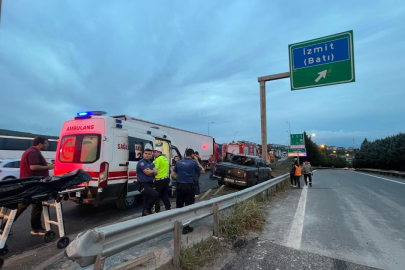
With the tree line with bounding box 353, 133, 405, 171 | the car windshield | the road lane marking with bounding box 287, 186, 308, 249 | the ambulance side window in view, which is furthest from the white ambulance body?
the tree line with bounding box 353, 133, 405, 171

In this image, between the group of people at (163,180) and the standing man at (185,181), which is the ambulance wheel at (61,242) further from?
the standing man at (185,181)

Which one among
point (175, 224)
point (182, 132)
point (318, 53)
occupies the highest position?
point (318, 53)

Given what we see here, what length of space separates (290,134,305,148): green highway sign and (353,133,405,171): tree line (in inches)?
700

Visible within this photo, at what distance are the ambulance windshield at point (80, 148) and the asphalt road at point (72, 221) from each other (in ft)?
4.11

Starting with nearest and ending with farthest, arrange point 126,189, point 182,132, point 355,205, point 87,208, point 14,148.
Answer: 1. point 126,189
2. point 87,208
3. point 355,205
4. point 14,148
5. point 182,132

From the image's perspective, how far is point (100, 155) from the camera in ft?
18.9

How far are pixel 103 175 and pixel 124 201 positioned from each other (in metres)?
1.20

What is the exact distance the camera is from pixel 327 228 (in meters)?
5.25

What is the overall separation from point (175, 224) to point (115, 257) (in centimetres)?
103

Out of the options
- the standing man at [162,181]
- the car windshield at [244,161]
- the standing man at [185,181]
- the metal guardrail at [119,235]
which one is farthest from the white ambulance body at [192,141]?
the metal guardrail at [119,235]

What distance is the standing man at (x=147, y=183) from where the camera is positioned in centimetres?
522

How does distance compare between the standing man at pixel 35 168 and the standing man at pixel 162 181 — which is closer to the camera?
the standing man at pixel 35 168

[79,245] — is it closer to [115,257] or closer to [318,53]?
[115,257]

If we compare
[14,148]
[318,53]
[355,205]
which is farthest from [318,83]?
[14,148]
